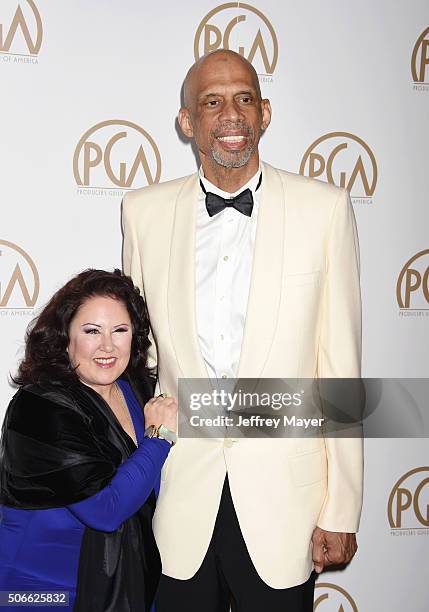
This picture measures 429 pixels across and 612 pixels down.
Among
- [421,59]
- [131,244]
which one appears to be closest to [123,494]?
[131,244]

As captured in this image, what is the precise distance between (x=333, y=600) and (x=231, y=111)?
1824mm

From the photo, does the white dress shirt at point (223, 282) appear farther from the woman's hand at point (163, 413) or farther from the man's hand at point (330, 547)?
the man's hand at point (330, 547)

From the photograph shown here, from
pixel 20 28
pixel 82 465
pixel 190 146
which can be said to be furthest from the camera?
pixel 190 146

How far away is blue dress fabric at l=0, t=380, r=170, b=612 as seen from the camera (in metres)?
1.67

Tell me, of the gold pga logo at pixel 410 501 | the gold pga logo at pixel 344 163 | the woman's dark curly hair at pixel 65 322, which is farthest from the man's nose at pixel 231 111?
the gold pga logo at pixel 410 501

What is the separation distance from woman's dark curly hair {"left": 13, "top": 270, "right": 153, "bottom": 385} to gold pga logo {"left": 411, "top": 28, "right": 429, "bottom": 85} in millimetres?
1332

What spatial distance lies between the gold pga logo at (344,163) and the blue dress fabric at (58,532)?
3.84 feet

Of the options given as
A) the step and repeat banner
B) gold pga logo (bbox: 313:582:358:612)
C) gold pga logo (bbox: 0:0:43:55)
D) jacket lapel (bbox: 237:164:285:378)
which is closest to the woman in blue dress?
jacket lapel (bbox: 237:164:285:378)

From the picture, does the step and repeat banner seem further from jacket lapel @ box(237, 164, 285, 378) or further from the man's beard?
jacket lapel @ box(237, 164, 285, 378)

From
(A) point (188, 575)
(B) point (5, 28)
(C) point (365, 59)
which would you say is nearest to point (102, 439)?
(A) point (188, 575)

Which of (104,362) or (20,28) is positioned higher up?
(20,28)

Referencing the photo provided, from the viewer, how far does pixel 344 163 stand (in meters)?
2.43

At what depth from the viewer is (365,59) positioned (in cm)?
240

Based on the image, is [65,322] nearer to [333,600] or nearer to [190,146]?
[190,146]
